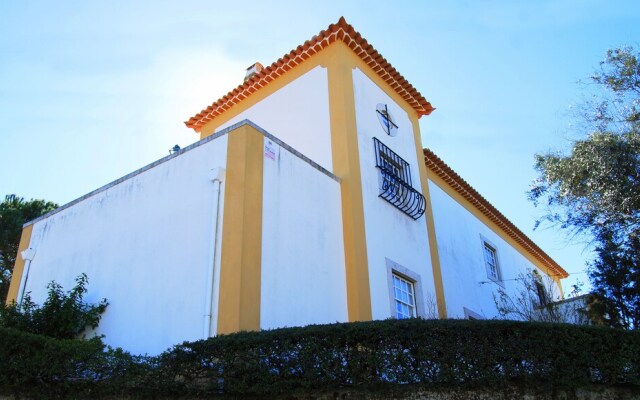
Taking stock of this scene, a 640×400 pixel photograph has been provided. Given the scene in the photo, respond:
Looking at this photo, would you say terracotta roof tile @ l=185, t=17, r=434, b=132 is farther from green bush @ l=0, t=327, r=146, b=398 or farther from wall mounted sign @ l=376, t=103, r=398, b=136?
green bush @ l=0, t=327, r=146, b=398

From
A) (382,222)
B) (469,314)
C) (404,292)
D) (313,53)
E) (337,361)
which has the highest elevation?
(313,53)

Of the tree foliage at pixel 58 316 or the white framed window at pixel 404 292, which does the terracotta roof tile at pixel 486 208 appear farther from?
the tree foliage at pixel 58 316

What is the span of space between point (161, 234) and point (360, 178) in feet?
12.1

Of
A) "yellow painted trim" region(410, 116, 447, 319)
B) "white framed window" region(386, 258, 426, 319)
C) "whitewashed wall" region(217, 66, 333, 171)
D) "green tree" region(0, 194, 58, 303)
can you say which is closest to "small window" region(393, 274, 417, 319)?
"white framed window" region(386, 258, 426, 319)

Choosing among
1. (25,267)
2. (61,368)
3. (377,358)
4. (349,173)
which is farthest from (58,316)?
(377,358)

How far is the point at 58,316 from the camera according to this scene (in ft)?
29.0

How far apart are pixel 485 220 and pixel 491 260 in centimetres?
129

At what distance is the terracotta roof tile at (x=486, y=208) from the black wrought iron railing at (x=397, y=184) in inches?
86.9

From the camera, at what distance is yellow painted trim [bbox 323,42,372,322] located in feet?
30.4

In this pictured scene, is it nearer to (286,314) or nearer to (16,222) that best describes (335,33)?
(286,314)

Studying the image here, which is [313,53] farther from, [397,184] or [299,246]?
[299,246]

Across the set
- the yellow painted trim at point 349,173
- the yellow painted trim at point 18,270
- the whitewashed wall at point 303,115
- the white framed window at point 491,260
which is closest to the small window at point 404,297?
the yellow painted trim at point 349,173

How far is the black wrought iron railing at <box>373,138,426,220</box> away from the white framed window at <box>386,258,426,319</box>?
1431 millimetres

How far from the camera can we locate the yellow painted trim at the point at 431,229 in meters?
11.5
